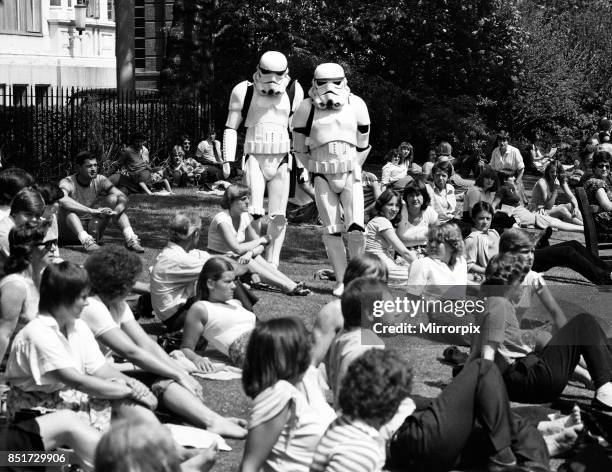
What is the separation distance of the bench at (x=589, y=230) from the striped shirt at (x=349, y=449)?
23.8 feet

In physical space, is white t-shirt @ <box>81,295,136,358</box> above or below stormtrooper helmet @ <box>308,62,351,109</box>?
below

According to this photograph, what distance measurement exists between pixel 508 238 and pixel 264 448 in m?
3.67

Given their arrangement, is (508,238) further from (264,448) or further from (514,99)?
(514,99)

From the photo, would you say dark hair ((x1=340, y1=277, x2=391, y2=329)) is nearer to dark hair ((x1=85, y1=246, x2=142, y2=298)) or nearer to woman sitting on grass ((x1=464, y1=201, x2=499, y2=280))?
dark hair ((x1=85, y1=246, x2=142, y2=298))

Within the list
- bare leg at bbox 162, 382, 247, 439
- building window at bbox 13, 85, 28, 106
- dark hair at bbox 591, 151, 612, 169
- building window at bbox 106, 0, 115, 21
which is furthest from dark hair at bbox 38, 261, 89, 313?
building window at bbox 106, 0, 115, 21

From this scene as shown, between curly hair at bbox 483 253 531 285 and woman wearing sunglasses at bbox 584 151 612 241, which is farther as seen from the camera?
Result: woman wearing sunglasses at bbox 584 151 612 241

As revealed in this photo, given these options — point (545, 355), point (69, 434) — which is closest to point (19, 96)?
point (545, 355)

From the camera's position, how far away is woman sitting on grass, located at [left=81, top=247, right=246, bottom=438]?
20.5 ft

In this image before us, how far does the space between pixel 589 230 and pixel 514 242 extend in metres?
3.69

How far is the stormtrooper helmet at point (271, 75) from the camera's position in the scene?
10961 millimetres

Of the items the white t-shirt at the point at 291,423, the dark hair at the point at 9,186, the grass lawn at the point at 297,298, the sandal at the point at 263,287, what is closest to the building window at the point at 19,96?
the grass lawn at the point at 297,298

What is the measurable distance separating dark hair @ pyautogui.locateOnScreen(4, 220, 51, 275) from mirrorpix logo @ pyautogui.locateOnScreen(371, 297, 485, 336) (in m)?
2.10

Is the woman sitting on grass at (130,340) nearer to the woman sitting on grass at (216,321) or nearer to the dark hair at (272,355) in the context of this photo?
the woman sitting on grass at (216,321)

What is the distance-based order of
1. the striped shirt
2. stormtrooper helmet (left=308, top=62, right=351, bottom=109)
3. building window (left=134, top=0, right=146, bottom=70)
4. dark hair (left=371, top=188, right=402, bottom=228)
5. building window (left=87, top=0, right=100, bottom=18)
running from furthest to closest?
building window (left=134, top=0, right=146, bottom=70) < building window (left=87, top=0, right=100, bottom=18) < dark hair (left=371, top=188, right=402, bottom=228) < stormtrooper helmet (left=308, top=62, right=351, bottom=109) < the striped shirt
